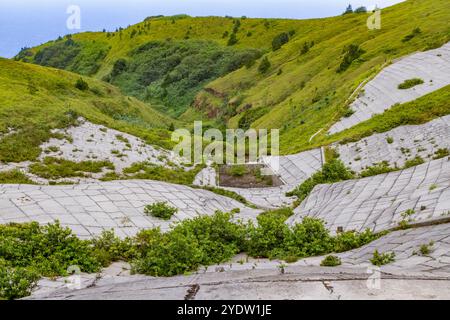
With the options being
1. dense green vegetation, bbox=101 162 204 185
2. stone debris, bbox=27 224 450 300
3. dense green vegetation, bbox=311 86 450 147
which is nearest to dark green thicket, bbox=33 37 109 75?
dense green vegetation, bbox=101 162 204 185

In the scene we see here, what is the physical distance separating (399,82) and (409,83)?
45.4 inches

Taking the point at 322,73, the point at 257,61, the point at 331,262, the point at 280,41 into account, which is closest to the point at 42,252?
the point at 331,262

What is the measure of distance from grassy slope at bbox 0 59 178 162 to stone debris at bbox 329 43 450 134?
40.3 feet

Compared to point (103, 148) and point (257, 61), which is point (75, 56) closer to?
point (257, 61)

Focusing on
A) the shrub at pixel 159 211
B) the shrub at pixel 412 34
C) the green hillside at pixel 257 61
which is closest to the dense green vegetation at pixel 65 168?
the shrub at pixel 159 211

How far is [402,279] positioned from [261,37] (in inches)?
3364

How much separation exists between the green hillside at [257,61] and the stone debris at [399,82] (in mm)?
1282

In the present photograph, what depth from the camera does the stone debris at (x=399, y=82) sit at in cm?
2562

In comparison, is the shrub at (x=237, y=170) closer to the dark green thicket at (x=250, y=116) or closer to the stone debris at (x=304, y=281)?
the stone debris at (x=304, y=281)

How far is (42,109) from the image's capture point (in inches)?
904

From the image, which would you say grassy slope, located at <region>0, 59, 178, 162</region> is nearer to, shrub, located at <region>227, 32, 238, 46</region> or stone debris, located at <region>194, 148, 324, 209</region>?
stone debris, located at <region>194, 148, 324, 209</region>

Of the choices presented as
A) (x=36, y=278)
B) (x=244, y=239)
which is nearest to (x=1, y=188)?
(x=36, y=278)


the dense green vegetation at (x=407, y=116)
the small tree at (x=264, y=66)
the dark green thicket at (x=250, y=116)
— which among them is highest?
the small tree at (x=264, y=66)
